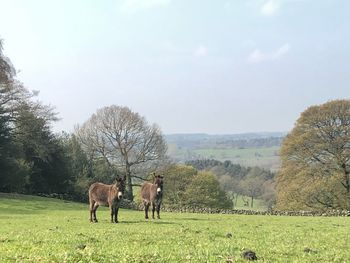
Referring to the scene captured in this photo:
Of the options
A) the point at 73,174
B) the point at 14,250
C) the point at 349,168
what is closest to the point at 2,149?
the point at 73,174

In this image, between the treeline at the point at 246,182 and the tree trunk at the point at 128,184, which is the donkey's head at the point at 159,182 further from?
the treeline at the point at 246,182

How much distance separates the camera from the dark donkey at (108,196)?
22.5 m

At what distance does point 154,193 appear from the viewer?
28.9 metres

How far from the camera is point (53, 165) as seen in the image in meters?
64.8

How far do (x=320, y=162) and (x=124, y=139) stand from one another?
3133 centimetres

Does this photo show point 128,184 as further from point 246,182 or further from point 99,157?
point 246,182

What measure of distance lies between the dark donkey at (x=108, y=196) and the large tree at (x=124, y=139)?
46800 mm

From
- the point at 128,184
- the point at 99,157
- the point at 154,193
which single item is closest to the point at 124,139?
the point at 99,157

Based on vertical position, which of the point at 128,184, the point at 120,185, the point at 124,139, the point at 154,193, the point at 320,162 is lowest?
the point at 128,184

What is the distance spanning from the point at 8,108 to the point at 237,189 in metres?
80.6

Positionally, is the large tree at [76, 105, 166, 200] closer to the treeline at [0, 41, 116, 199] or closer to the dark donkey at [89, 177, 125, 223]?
the treeline at [0, 41, 116, 199]

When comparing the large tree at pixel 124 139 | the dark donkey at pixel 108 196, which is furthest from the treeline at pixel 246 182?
the dark donkey at pixel 108 196

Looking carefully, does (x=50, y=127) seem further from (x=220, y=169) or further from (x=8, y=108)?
(x=220, y=169)

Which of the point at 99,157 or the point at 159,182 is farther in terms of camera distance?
the point at 99,157
